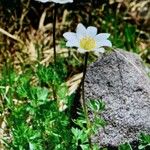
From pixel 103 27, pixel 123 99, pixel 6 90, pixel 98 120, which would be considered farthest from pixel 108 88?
pixel 103 27

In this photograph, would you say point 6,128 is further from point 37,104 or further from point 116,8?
point 116,8

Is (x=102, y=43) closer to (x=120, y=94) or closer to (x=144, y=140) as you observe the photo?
(x=120, y=94)

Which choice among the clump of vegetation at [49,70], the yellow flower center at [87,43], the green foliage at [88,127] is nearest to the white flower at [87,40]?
the yellow flower center at [87,43]

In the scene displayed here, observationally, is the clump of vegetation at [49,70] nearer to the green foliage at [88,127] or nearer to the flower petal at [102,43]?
the green foliage at [88,127]

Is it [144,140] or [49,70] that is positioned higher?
[49,70]

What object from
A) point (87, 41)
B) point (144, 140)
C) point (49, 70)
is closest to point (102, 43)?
point (87, 41)

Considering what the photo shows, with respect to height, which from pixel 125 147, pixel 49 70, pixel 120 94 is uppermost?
pixel 49 70

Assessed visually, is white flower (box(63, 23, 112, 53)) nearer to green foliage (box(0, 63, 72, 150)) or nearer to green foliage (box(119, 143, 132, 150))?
green foliage (box(0, 63, 72, 150))
